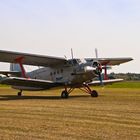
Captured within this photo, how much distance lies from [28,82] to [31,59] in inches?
81.4

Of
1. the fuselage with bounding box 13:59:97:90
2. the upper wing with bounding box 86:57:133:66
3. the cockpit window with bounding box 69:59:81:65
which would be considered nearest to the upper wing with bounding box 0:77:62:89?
the fuselage with bounding box 13:59:97:90

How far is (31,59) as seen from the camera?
2730 cm

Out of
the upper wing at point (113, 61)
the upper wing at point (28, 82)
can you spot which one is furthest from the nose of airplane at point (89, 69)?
the upper wing at point (113, 61)

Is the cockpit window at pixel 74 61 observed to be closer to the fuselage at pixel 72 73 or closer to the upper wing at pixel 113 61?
the fuselage at pixel 72 73

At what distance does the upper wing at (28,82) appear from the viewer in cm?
2488

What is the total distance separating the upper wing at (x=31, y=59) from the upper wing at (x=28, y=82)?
1.68 meters

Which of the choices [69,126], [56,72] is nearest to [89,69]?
[56,72]

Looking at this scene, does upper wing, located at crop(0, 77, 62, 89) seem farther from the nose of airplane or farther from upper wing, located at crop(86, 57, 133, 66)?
upper wing, located at crop(86, 57, 133, 66)

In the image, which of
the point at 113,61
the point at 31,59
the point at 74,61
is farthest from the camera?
the point at 113,61

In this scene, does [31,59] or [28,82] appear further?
[31,59]

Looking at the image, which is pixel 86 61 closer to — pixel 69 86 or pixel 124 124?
pixel 69 86

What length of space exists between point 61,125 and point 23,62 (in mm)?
17229

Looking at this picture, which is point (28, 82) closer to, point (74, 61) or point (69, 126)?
point (74, 61)

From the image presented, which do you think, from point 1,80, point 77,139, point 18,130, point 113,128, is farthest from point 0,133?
point 1,80
